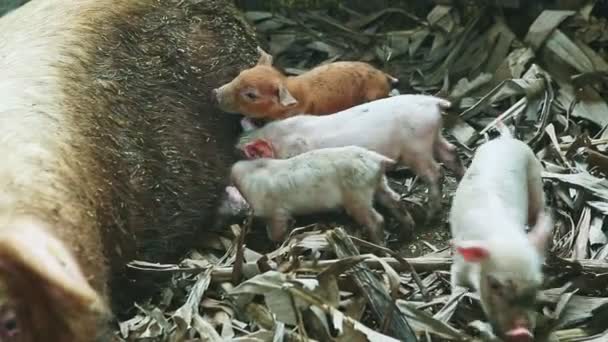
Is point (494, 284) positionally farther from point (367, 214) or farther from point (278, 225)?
point (278, 225)

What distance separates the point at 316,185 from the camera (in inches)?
101

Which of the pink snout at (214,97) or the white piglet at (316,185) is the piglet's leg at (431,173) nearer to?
the white piglet at (316,185)

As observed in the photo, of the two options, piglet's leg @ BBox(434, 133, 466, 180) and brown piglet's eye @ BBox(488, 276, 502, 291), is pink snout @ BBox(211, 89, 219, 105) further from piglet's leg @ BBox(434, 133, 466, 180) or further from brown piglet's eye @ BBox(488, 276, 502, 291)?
brown piglet's eye @ BBox(488, 276, 502, 291)

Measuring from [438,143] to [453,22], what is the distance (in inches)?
38.0

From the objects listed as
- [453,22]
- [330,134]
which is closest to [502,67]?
[453,22]

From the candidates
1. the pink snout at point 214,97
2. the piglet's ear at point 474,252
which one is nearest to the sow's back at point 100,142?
the pink snout at point 214,97

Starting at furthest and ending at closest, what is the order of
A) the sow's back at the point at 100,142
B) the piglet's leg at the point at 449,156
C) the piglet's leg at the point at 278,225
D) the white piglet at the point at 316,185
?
the piglet's leg at the point at 449,156
the piglet's leg at the point at 278,225
the white piglet at the point at 316,185
the sow's back at the point at 100,142

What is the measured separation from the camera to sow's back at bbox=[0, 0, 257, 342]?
5.52 feet

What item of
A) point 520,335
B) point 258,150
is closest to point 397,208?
point 258,150

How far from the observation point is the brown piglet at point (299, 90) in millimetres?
2904

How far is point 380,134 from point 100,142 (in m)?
0.81

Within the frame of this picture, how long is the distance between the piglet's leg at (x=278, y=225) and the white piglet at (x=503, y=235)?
21.3 inches

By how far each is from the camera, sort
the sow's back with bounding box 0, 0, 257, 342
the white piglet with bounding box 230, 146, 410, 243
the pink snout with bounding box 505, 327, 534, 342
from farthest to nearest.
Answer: the white piglet with bounding box 230, 146, 410, 243, the pink snout with bounding box 505, 327, 534, 342, the sow's back with bounding box 0, 0, 257, 342

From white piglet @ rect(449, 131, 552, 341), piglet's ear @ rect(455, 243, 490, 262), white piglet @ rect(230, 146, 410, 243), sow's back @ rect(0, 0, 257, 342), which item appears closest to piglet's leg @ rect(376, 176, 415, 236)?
white piglet @ rect(230, 146, 410, 243)
